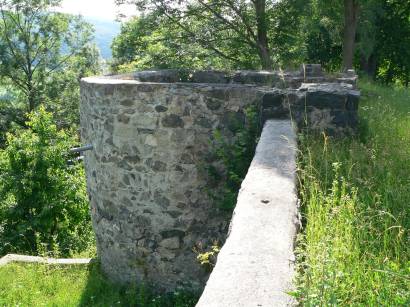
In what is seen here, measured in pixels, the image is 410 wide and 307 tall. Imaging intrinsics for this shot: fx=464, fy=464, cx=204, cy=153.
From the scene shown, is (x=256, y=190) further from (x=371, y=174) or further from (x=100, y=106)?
(x=100, y=106)

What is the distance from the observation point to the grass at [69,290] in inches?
233

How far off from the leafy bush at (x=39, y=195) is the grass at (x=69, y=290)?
8.35ft

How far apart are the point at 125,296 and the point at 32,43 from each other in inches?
881

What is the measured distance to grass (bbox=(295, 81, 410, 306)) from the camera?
1998mm

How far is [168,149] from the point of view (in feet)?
18.1

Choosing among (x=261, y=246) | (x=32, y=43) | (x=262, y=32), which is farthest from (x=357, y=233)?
(x=32, y=43)

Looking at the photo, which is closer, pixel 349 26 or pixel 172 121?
pixel 172 121

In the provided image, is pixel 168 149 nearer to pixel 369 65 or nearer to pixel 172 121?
pixel 172 121

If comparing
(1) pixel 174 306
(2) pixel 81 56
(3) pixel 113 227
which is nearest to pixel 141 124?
(3) pixel 113 227

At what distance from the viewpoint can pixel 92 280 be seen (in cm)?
675

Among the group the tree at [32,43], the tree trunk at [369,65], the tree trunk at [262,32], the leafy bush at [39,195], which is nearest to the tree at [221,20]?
the tree trunk at [262,32]

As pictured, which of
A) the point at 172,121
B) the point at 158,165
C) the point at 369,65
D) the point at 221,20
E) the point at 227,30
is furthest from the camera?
the point at 369,65

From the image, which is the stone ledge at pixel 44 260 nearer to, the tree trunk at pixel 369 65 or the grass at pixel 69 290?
the grass at pixel 69 290

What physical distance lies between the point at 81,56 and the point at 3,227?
771 inches
